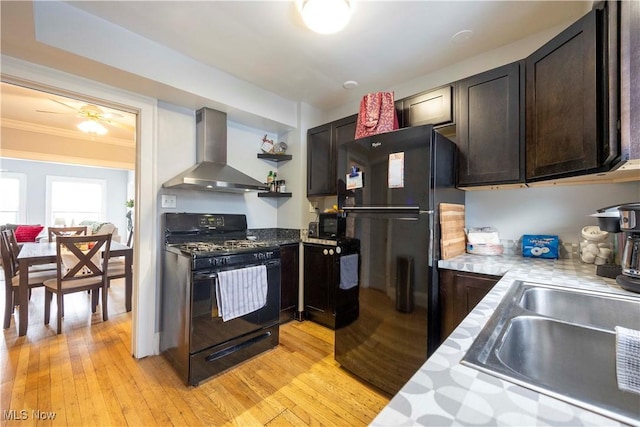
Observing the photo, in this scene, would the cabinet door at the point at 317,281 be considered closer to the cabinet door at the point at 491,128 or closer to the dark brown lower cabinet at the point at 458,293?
the dark brown lower cabinet at the point at 458,293

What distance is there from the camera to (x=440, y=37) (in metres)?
1.94

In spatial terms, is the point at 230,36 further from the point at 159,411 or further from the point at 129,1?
the point at 159,411

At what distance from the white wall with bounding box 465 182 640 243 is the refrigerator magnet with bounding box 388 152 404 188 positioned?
0.94 meters

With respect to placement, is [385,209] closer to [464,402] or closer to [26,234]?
[464,402]

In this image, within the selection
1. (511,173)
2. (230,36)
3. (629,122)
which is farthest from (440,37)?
(230,36)

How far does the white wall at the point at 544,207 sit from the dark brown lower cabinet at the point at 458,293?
77 cm

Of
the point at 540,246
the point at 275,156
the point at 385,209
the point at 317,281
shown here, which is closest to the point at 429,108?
the point at 385,209

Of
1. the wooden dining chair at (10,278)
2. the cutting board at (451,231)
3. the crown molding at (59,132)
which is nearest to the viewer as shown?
the cutting board at (451,231)

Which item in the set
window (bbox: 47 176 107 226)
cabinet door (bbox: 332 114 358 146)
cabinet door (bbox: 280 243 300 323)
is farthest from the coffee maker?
window (bbox: 47 176 107 226)

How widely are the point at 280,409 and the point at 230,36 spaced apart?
259cm

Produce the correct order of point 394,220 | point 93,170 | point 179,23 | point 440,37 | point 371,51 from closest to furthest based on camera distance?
point 394,220 → point 179,23 → point 440,37 → point 371,51 → point 93,170

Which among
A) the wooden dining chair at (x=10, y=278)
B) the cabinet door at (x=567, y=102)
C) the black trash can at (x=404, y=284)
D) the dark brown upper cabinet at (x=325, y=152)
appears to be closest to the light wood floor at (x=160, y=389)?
the wooden dining chair at (x=10, y=278)

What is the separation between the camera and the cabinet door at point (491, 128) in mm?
1693

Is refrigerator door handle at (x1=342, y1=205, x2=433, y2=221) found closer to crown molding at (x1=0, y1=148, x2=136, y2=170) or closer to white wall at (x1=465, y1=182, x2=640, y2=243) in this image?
white wall at (x1=465, y1=182, x2=640, y2=243)
